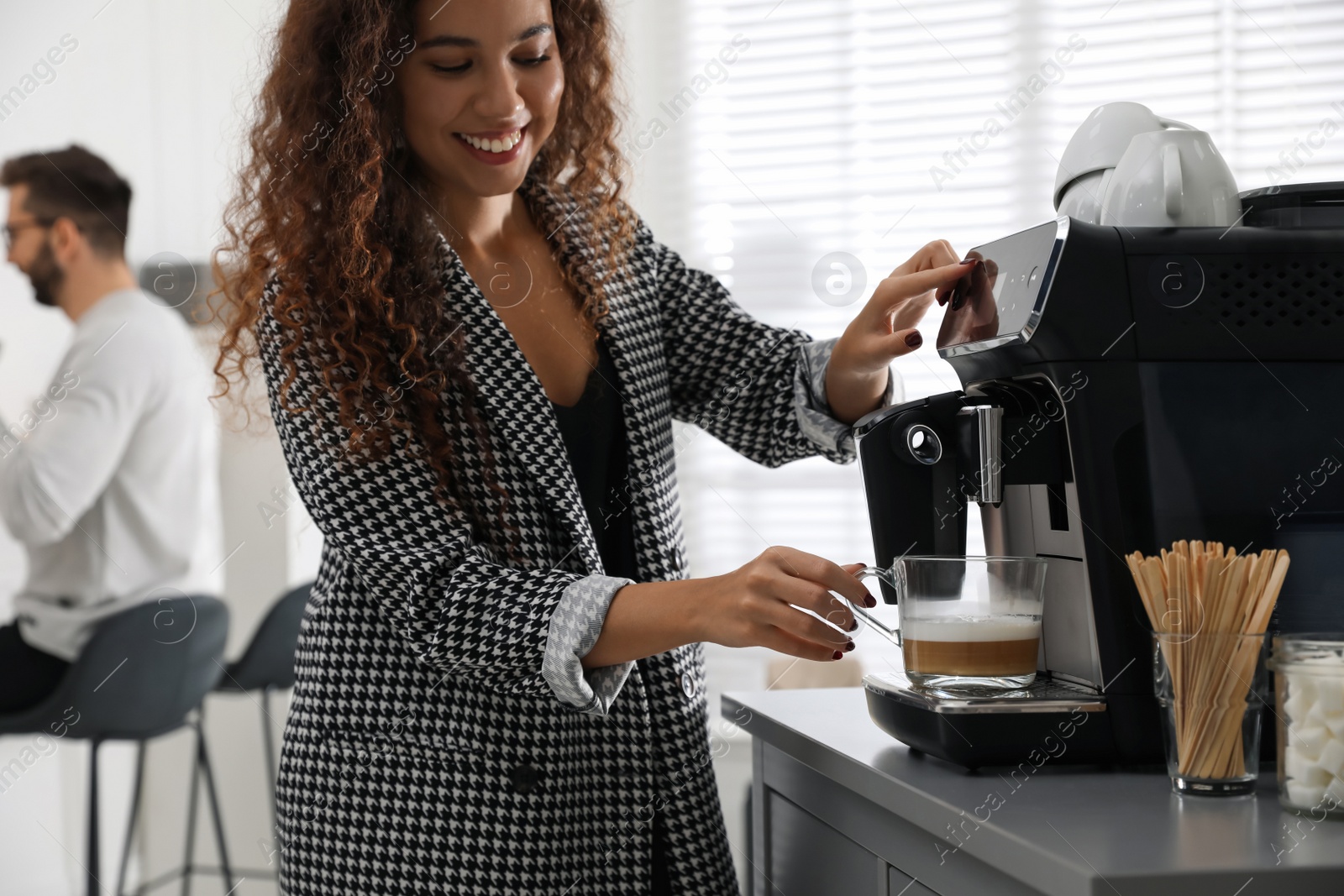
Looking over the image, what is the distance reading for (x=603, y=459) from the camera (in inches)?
40.4

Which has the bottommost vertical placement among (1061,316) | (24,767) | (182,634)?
(24,767)

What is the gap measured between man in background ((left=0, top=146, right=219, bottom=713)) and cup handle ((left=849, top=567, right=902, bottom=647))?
1741 mm

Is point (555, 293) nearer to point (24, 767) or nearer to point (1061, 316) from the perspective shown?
point (1061, 316)

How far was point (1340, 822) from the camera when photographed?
57 centimetres

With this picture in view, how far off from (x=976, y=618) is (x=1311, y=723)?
0.19m

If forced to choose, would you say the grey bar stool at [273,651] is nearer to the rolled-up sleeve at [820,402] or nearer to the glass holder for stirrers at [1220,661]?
the rolled-up sleeve at [820,402]

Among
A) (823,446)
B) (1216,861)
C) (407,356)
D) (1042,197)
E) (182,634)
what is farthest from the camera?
(1042,197)

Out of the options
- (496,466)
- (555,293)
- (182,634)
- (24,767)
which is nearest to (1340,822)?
(496,466)

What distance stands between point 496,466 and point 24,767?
1898mm

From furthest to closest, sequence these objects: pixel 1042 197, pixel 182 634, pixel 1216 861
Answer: pixel 1042 197 → pixel 182 634 → pixel 1216 861

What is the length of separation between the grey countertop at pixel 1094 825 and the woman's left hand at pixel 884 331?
1.13ft

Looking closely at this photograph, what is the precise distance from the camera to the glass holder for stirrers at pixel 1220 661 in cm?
62

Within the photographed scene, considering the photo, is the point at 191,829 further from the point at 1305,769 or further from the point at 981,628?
the point at 1305,769

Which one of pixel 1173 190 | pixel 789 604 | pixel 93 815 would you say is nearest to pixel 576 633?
pixel 789 604
